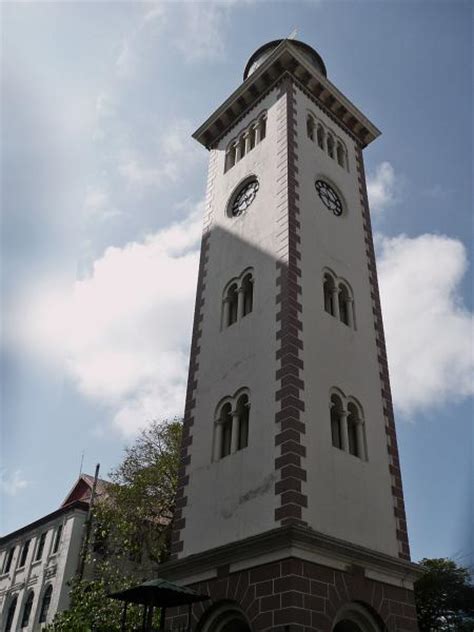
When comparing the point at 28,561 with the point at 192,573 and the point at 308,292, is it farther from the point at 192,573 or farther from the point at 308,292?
the point at 308,292

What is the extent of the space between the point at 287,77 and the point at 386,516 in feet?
61.8

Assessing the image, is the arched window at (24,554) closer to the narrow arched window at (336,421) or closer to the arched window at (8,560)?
the arched window at (8,560)

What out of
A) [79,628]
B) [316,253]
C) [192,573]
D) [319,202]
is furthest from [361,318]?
[79,628]

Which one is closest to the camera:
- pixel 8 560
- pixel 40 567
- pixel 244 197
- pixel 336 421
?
pixel 336 421

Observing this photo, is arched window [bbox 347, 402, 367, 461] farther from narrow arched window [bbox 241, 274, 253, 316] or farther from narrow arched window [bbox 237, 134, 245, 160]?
narrow arched window [bbox 237, 134, 245, 160]

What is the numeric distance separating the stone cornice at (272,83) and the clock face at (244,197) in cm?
541

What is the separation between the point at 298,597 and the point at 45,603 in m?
30.1

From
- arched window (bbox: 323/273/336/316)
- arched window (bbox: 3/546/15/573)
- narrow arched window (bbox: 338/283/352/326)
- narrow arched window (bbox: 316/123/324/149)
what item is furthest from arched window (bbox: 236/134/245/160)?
arched window (bbox: 3/546/15/573)

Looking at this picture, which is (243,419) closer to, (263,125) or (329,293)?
(329,293)

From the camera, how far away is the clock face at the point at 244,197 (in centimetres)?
2431

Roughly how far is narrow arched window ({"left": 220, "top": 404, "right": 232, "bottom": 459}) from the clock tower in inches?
1.8

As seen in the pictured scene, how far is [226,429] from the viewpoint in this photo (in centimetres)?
1916

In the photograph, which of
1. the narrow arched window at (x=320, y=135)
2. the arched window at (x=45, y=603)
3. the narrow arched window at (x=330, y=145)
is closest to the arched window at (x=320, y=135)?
the narrow arched window at (x=320, y=135)

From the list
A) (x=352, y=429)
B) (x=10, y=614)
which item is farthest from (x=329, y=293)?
(x=10, y=614)
